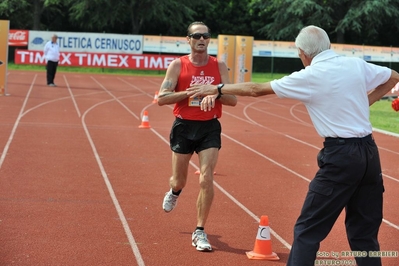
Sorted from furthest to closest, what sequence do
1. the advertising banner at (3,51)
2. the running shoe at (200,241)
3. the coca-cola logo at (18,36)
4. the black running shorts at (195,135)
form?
1. the coca-cola logo at (18,36)
2. the advertising banner at (3,51)
3. the black running shorts at (195,135)
4. the running shoe at (200,241)

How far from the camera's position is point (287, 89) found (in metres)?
5.50

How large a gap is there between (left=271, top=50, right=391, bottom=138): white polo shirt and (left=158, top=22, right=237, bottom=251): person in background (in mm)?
1939

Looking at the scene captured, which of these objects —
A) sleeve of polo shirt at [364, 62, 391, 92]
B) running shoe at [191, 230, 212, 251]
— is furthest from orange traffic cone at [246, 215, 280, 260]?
sleeve of polo shirt at [364, 62, 391, 92]

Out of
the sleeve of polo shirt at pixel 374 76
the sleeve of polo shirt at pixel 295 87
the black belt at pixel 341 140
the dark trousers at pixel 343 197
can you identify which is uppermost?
the sleeve of polo shirt at pixel 374 76

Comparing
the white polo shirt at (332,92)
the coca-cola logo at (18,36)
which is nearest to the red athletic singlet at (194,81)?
the white polo shirt at (332,92)

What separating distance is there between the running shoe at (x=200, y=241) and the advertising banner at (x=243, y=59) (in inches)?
996

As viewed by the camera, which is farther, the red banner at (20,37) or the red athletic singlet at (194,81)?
the red banner at (20,37)

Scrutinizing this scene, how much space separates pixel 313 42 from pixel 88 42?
36352 millimetres

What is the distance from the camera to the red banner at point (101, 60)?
40.6 m

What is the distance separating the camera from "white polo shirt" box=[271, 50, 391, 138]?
5469 mm

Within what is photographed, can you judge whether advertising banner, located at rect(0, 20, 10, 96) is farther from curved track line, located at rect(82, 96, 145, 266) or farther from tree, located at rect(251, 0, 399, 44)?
tree, located at rect(251, 0, 399, 44)

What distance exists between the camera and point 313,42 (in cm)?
553

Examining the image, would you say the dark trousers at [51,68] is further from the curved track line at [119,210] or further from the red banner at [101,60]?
the curved track line at [119,210]

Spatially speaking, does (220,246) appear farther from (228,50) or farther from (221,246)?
(228,50)
